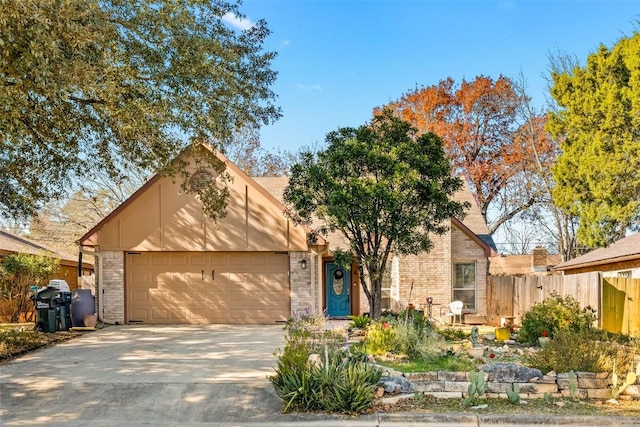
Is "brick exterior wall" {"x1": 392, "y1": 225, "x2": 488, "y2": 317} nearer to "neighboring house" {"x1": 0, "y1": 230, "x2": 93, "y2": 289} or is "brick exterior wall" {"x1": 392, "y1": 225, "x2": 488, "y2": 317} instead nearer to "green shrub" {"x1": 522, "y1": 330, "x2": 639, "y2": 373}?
"green shrub" {"x1": 522, "y1": 330, "x2": 639, "y2": 373}

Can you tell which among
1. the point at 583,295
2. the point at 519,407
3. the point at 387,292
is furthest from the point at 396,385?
the point at 387,292

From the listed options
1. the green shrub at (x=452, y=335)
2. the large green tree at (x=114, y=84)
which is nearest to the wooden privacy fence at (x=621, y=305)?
the green shrub at (x=452, y=335)

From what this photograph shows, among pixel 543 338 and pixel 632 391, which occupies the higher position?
pixel 543 338

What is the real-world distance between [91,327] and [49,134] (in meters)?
6.49

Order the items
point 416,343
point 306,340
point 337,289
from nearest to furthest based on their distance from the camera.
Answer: point 306,340 < point 416,343 < point 337,289

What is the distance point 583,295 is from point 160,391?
39.1 ft

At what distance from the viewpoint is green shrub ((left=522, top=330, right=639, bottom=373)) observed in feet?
26.5

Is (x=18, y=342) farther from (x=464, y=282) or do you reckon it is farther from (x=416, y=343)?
(x=464, y=282)

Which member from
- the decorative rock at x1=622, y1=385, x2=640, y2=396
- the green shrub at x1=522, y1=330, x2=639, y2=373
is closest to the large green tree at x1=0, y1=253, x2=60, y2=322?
the green shrub at x1=522, y1=330, x2=639, y2=373

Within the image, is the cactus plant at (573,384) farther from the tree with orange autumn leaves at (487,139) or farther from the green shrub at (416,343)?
the tree with orange autumn leaves at (487,139)

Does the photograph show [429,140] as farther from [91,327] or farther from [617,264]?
[91,327]

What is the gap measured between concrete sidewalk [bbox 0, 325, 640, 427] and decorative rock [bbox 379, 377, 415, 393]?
0.68 metres

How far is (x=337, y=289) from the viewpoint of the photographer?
60.3ft

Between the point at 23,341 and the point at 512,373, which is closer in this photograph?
the point at 512,373
